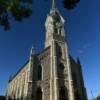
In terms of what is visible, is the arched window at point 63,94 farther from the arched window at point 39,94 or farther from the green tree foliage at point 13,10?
the green tree foliage at point 13,10

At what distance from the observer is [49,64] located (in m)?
33.8

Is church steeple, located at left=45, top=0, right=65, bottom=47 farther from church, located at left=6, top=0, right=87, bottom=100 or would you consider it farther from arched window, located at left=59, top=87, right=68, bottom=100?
arched window, located at left=59, top=87, right=68, bottom=100

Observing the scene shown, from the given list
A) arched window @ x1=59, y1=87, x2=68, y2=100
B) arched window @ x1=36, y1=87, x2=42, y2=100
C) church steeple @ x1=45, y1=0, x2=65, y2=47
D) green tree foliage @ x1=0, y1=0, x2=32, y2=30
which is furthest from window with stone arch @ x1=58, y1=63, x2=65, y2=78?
green tree foliage @ x1=0, y1=0, x2=32, y2=30

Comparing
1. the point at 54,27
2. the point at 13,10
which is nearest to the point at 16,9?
the point at 13,10

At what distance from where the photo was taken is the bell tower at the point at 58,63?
30600mm

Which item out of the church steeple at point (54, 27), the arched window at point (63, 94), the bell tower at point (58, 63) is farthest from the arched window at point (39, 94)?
the church steeple at point (54, 27)

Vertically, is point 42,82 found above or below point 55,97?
above

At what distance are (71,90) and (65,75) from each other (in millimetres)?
3566

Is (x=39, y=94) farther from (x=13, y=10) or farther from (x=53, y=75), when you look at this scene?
(x=13, y=10)

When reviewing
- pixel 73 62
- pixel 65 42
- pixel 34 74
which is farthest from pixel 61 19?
pixel 34 74

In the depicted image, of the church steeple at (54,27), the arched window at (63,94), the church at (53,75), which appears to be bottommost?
the arched window at (63,94)

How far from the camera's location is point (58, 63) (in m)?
34.5

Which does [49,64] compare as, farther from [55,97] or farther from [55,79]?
[55,97]

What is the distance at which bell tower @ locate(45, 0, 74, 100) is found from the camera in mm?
30600
